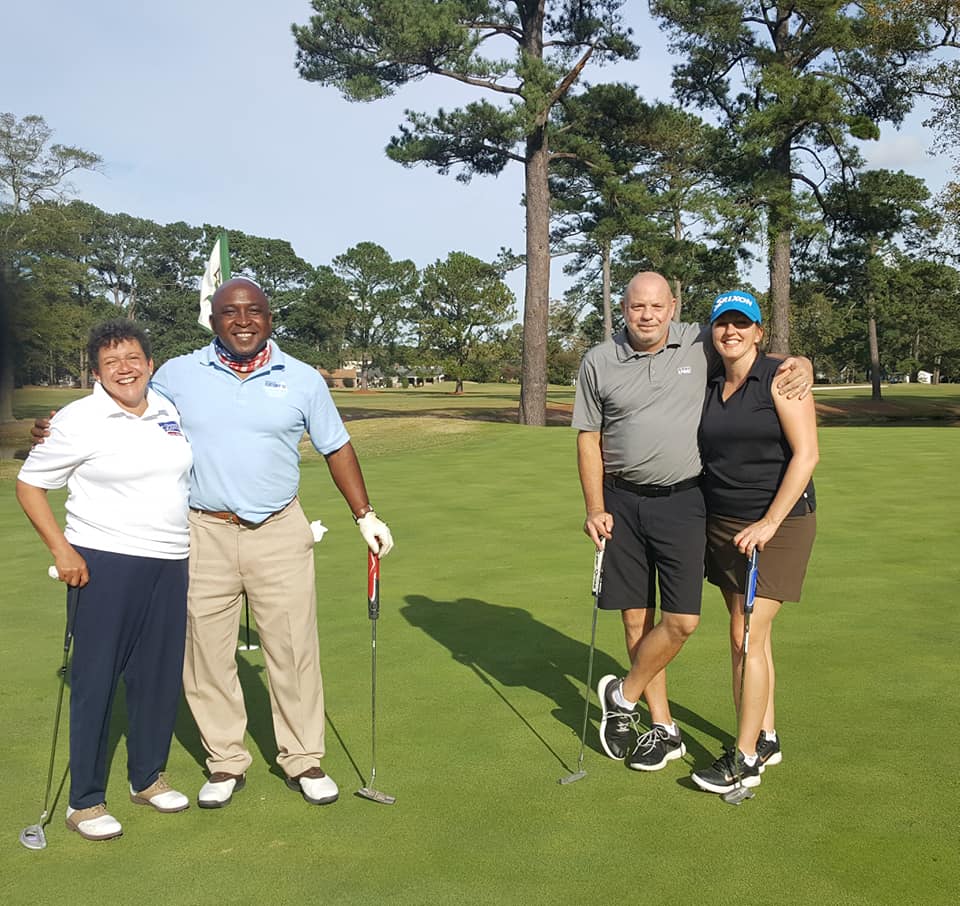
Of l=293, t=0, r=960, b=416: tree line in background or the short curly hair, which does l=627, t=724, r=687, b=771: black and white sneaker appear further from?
l=293, t=0, r=960, b=416: tree line in background

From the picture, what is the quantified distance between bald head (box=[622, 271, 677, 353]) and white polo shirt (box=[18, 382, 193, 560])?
180 cm

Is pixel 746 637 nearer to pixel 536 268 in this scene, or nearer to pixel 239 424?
pixel 239 424

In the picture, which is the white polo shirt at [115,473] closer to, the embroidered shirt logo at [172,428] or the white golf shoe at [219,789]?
the embroidered shirt logo at [172,428]

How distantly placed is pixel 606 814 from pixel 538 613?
124 inches

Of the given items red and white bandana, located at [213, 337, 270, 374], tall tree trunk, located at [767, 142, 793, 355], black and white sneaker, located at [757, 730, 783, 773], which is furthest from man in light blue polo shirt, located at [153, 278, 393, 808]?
tall tree trunk, located at [767, 142, 793, 355]

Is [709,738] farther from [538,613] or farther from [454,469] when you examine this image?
[454,469]

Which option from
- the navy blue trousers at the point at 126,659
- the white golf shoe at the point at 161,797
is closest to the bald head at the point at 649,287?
the navy blue trousers at the point at 126,659

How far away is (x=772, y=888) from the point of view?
122 inches

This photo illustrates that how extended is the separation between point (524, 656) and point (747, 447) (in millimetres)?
2434

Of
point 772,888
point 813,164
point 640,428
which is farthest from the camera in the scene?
point 813,164

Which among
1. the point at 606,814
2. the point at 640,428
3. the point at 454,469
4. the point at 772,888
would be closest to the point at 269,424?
the point at 640,428

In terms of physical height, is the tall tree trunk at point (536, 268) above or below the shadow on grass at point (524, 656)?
above

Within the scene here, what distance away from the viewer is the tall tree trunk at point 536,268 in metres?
26.0

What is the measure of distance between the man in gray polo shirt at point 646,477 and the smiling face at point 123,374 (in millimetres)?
1715
